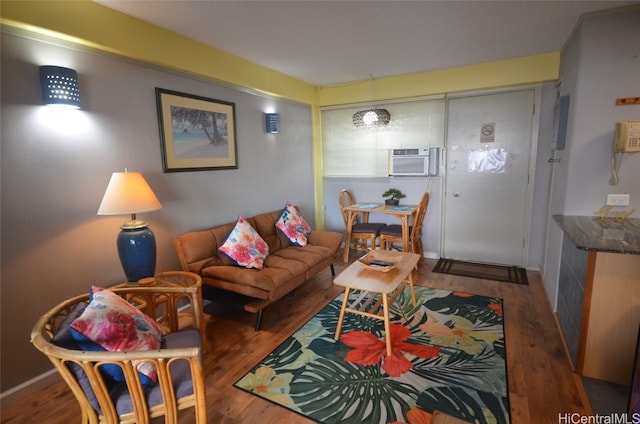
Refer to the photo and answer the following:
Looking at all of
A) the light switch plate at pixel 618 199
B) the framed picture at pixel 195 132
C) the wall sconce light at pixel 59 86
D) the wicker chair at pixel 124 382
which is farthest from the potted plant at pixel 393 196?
the wall sconce light at pixel 59 86

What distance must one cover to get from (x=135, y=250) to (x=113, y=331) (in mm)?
902

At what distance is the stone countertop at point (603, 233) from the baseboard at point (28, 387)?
11.2ft

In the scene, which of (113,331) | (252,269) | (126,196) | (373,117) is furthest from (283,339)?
(373,117)

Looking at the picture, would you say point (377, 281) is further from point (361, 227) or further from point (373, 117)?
point (373, 117)

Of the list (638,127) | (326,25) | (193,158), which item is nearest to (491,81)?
(638,127)

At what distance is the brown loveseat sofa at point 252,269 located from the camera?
266cm

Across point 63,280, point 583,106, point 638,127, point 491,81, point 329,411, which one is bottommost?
point 329,411

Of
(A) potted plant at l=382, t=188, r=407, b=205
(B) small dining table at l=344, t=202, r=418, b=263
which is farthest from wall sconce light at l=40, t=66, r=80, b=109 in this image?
(A) potted plant at l=382, t=188, r=407, b=205

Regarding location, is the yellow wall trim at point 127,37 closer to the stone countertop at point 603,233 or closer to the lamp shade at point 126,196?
the lamp shade at point 126,196

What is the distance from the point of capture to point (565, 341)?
7.80 ft

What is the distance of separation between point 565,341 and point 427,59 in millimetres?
3054

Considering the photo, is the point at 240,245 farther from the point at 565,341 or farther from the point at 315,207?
the point at 565,341

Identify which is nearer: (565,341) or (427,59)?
(565,341)

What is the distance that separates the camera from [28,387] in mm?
2020
